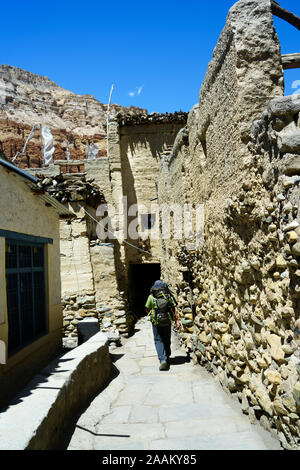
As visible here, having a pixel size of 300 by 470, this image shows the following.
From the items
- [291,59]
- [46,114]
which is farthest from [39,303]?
[46,114]

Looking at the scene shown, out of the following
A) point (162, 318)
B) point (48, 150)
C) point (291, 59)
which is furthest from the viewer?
point (48, 150)

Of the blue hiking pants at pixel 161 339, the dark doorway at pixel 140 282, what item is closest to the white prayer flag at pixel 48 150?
the dark doorway at pixel 140 282

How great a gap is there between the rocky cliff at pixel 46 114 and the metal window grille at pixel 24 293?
111 ft

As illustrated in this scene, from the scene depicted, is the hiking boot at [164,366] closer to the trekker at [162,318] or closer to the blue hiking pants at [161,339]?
the trekker at [162,318]

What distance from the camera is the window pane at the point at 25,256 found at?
17.8 ft

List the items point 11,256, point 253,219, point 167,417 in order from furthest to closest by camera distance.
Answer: point 11,256 → point 167,417 → point 253,219

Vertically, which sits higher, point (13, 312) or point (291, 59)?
point (291, 59)

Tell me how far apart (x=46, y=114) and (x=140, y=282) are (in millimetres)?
43478

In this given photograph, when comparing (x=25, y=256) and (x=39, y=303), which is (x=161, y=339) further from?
(x=25, y=256)

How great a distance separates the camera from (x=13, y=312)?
5.03 metres

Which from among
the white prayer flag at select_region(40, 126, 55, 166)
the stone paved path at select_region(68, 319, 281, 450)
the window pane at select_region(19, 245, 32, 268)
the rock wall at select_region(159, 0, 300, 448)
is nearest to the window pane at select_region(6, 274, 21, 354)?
the window pane at select_region(19, 245, 32, 268)

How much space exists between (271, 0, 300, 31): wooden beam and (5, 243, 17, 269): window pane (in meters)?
4.32

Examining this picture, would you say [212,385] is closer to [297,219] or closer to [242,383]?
[242,383]

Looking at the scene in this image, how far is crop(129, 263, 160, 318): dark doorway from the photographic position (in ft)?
48.5
